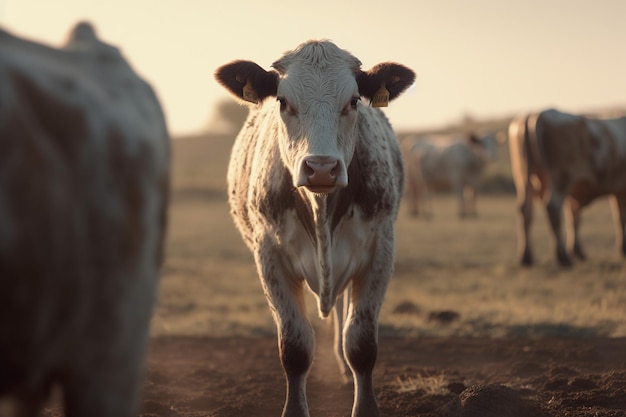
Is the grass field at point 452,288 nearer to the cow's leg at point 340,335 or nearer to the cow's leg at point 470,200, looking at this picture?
the cow's leg at point 340,335

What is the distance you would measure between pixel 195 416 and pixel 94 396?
3.10m

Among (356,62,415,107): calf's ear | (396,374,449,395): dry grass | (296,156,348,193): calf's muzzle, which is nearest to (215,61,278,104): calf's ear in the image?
(356,62,415,107): calf's ear

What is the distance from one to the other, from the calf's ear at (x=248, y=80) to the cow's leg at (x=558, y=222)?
9183mm

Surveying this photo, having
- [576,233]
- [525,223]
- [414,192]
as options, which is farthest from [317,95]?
[414,192]

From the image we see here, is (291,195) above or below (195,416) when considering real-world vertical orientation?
above

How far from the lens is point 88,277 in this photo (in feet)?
8.83

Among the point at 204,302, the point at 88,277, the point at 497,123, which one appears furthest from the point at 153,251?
the point at 497,123

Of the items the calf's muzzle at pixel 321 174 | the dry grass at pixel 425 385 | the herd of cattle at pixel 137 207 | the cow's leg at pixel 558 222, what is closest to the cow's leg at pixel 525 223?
the cow's leg at pixel 558 222

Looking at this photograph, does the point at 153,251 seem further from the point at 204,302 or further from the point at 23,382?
the point at 204,302

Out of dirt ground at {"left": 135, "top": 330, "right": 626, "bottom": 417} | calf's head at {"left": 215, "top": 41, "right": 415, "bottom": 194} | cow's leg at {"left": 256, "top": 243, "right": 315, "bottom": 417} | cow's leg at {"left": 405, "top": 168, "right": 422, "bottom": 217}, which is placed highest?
calf's head at {"left": 215, "top": 41, "right": 415, "bottom": 194}

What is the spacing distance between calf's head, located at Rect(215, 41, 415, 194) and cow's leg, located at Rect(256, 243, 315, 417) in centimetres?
73

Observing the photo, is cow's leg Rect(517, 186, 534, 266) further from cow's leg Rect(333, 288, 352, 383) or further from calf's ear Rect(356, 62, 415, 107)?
calf's ear Rect(356, 62, 415, 107)

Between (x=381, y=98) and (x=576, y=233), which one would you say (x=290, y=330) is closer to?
(x=381, y=98)

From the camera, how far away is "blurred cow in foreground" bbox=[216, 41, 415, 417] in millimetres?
5539
